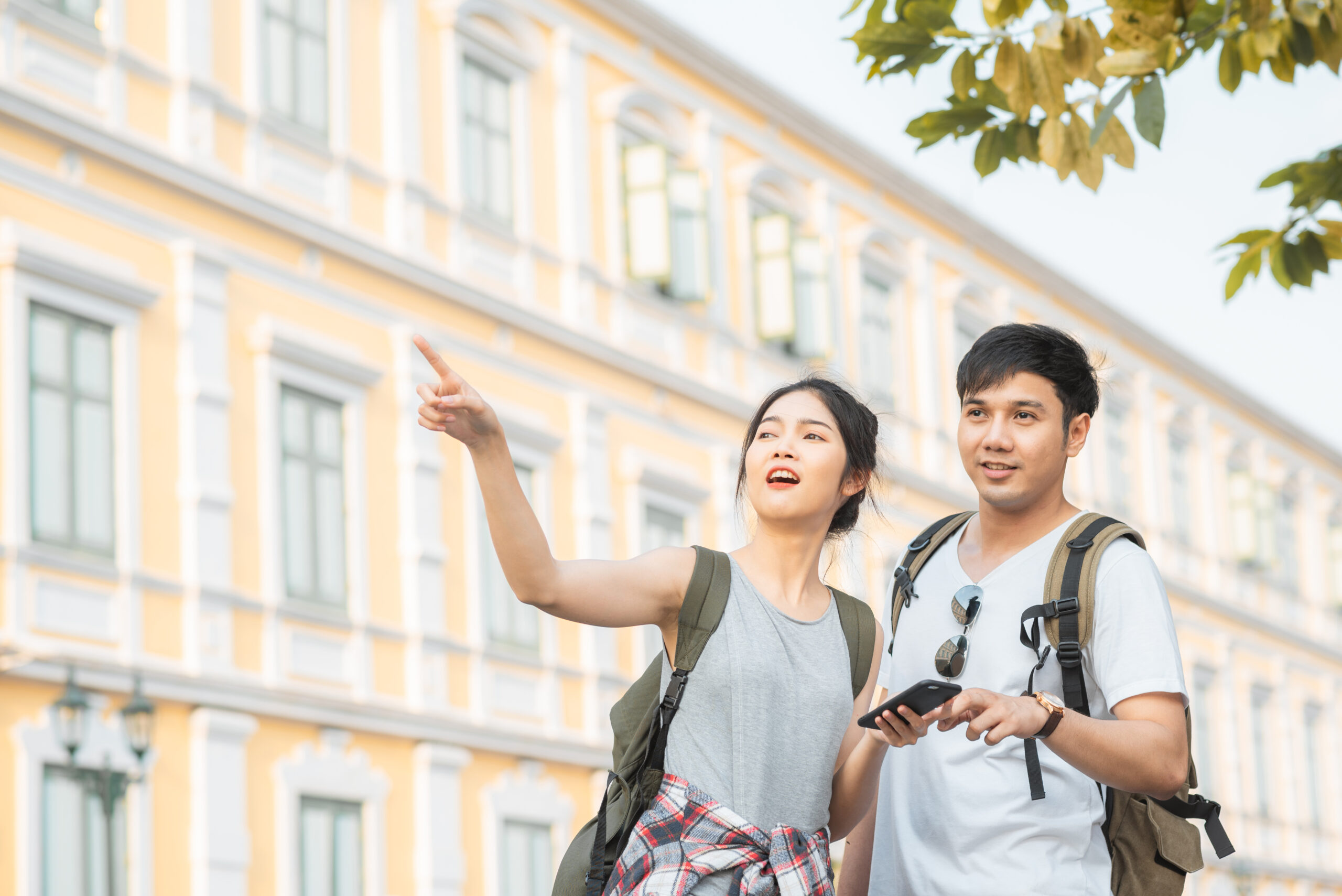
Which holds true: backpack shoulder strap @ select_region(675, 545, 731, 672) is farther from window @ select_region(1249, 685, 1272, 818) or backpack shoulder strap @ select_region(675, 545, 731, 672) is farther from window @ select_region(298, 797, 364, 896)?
window @ select_region(1249, 685, 1272, 818)

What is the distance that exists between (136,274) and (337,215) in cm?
239

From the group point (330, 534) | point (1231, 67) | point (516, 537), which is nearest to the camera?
point (516, 537)

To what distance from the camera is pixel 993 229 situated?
26359 millimetres

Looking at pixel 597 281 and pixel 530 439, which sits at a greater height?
pixel 597 281

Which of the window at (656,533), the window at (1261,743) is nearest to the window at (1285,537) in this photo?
the window at (1261,743)

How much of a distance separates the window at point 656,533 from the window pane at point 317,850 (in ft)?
14.8

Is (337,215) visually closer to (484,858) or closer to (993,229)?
(484,858)

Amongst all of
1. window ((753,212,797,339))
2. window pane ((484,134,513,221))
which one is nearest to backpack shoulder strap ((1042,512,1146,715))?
window pane ((484,134,513,221))

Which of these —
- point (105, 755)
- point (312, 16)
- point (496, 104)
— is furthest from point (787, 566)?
point (496, 104)

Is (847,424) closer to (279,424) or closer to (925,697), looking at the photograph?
(925,697)

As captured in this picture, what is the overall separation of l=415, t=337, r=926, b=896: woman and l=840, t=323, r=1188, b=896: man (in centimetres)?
13

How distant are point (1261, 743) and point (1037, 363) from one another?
30.5 metres

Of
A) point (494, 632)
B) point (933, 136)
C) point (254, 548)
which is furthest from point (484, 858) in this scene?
point (933, 136)

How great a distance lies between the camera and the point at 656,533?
19.0m
